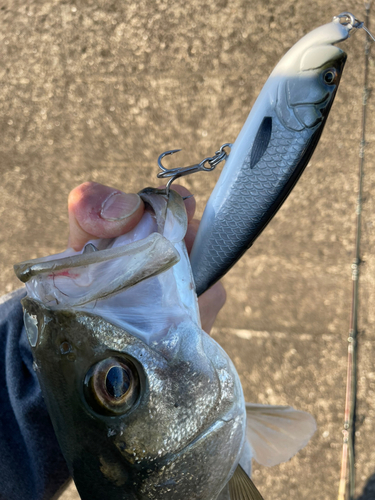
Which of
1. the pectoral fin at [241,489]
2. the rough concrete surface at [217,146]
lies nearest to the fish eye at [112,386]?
the pectoral fin at [241,489]

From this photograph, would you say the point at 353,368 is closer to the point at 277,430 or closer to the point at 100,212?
the point at 277,430

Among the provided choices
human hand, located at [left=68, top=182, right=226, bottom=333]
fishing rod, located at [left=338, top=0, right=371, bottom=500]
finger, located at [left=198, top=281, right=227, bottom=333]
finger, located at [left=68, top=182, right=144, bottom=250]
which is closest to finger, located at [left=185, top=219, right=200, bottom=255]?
human hand, located at [left=68, top=182, right=226, bottom=333]

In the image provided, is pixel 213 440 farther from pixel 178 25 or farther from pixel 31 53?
pixel 31 53

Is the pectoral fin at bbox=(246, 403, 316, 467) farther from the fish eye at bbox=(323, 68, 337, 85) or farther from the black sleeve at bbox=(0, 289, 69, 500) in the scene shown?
the fish eye at bbox=(323, 68, 337, 85)

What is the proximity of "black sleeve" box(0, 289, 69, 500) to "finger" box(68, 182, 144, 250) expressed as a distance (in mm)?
621

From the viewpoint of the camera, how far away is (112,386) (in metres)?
0.97

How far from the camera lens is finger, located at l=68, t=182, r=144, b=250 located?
1246 mm

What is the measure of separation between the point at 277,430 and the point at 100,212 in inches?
44.0

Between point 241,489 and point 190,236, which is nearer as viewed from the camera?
point 241,489

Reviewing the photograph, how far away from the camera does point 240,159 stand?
1.23 meters

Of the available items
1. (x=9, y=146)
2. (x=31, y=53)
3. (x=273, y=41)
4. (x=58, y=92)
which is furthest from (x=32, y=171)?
(x=273, y=41)

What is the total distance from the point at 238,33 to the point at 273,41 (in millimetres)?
248

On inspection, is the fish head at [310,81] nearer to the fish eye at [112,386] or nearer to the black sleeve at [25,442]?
the fish eye at [112,386]

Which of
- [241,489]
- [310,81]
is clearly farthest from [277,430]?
[310,81]
